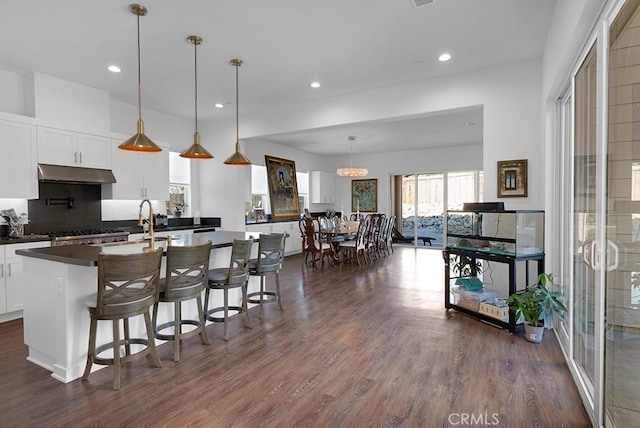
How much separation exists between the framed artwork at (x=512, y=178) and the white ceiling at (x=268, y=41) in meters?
1.30

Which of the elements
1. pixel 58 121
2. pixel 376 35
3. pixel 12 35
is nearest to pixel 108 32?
pixel 12 35

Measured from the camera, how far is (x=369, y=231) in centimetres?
780

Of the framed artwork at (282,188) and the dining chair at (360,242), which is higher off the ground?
the framed artwork at (282,188)

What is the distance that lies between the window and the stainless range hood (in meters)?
1.47

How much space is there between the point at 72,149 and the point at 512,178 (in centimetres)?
587

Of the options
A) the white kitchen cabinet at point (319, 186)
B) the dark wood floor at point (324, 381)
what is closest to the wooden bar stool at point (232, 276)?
the dark wood floor at point (324, 381)

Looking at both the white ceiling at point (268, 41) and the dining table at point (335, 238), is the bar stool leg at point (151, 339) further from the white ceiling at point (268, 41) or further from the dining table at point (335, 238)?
the dining table at point (335, 238)

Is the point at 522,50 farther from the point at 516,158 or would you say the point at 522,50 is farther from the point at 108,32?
the point at 108,32

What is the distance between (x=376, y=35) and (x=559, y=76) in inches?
70.0

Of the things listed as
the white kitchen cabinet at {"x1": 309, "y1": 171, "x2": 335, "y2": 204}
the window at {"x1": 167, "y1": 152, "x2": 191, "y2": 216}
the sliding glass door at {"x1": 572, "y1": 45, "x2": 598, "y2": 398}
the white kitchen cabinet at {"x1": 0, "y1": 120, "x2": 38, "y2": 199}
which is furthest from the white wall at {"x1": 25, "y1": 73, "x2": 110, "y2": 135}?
the white kitchen cabinet at {"x1": 309, "y1": 171, "x2": 335, "y2": 204}

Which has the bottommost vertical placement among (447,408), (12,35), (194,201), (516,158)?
(447,408)

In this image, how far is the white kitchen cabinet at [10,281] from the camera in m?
3.99

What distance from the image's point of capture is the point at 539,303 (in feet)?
10.4

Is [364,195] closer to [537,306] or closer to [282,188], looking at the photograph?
[282,188]
